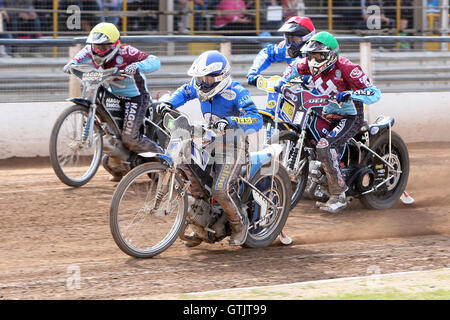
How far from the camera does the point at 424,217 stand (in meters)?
8.99

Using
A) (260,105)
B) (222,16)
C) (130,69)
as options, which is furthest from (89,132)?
(222,16)

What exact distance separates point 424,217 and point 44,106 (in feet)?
19.2

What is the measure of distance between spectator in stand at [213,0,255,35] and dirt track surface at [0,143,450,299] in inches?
217

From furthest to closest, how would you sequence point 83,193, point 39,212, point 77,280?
point 83,193, point 39,212, point 77,280

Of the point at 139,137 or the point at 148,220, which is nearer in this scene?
the point at 148,220

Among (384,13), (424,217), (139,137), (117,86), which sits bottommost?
(424,217)

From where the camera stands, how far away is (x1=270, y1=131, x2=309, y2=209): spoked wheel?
341 inches

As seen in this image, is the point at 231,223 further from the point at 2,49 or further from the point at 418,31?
the point at 418,31

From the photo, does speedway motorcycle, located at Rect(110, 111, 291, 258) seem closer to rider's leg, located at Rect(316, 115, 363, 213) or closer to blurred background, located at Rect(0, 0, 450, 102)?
rider's leg, located at Rect(316, 115, 363, 213)

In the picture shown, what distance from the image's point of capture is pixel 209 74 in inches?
263

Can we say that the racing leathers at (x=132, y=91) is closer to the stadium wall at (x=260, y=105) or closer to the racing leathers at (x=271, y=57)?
the racing leathers at (x=271, y=57)

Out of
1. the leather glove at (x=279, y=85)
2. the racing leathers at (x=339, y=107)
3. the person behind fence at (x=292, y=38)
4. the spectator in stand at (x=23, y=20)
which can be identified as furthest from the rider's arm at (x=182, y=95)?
the spectator in stand at (x=23, y=20)
